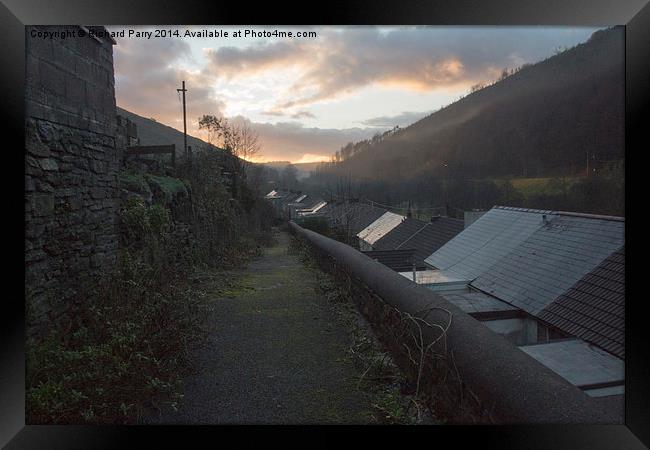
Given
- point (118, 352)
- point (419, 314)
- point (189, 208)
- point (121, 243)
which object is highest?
point (189, 208)

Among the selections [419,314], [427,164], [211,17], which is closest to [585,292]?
[419,314]

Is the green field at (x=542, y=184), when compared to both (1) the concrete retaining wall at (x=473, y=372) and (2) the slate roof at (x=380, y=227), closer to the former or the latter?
(1) the concrete retaining wall at (x=473, y=372)

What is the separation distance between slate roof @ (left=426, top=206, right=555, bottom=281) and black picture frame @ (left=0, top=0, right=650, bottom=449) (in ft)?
16.5

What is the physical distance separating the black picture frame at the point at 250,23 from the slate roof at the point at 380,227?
17.5 metres

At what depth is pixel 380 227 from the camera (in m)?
22.0

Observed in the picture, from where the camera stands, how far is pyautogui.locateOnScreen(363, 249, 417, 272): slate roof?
12.2 m

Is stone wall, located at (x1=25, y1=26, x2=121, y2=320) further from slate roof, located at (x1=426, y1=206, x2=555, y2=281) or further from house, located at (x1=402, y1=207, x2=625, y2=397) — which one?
slate roof, located at (x1=426, y1=206, x2=555, y2=281)

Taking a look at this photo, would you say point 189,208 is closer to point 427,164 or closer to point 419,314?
point 419,314

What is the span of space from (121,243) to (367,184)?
80.0ft

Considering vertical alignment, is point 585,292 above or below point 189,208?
below

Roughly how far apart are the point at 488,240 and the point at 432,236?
A: 6.31 m

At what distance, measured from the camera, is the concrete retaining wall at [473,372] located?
1.74m

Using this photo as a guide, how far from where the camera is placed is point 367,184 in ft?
92.9

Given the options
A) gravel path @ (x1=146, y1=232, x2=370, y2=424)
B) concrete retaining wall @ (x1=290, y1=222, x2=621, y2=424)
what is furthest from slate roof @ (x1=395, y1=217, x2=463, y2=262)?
concrete retaining wall @ (x1=290, y1=222, x2=621, y2=424)
